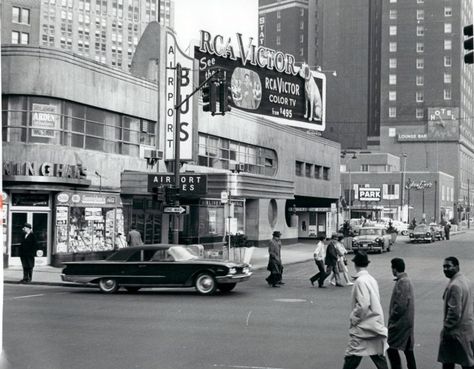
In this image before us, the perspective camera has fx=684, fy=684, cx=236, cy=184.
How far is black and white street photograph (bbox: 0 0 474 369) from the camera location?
9484mm

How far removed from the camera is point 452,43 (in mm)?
122562

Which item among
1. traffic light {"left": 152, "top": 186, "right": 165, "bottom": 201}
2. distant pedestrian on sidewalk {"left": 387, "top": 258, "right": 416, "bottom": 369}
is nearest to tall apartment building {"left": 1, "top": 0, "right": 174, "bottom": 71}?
traffic light {"left": 152, "top": 186, "right": 165, "bottom": 201}

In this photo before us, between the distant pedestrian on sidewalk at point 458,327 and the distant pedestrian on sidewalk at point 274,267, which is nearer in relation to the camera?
the distant pedestrian on sidewalk at point 458,327

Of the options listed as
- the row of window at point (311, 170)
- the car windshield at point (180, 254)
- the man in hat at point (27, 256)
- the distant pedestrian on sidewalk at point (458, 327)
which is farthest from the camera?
the row of window at point (311, 170)

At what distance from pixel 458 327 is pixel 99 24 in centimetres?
14090

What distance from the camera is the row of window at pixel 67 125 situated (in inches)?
1049

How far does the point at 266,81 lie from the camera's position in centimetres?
5141

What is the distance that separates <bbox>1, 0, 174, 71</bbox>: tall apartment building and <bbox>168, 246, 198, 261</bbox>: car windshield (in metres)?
120

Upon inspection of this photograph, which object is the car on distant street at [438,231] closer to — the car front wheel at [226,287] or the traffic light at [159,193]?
the traffic light at [159,193]

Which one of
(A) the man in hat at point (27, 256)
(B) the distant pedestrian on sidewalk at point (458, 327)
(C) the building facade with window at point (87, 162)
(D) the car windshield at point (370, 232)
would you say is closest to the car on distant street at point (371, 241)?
(D) the car windshield at point (370, 232)

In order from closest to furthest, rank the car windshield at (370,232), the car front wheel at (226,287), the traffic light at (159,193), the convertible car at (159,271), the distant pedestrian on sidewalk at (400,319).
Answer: the distant pedestrian on sidewalk at (400,319)
the convertible car at (159,271)
the car front wheel at (226,287)
the traffic light at (159,193)
the car windshield at (370,232)

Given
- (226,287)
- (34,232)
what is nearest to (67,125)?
(34,232)

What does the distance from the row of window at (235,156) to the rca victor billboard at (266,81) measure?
424 cm

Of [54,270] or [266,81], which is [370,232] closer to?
[266,81]
